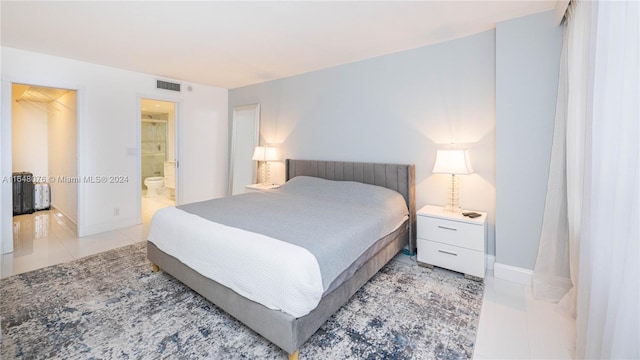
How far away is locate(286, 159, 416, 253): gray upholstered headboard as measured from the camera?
10.3 ft

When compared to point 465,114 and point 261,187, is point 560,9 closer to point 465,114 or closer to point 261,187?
point 465,114

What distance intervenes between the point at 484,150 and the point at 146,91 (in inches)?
189

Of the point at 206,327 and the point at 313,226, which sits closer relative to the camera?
the point at 206,327

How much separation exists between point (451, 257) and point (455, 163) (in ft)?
2.97

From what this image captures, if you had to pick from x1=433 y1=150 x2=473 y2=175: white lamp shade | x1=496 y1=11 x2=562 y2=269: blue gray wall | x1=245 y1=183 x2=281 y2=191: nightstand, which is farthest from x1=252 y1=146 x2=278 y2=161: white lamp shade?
x1=496 y1=11 x2=562 y2=269: blue gray wall

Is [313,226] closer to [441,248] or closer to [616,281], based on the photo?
[441,248]

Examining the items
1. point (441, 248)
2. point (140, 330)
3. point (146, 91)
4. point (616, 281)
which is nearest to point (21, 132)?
point (146, 91)

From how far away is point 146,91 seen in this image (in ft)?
14.2

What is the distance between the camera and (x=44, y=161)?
17.5 ft

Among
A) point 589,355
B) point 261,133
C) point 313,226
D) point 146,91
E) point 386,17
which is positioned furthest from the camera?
point 261,133

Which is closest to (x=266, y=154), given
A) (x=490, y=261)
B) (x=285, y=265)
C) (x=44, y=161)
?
(x=285, y=265)

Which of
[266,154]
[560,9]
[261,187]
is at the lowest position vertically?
[261,187]

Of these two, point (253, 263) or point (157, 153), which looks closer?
point (253, 263)

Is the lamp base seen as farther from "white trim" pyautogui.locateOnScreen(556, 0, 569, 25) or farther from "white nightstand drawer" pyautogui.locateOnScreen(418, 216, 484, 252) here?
"white trim" pyautogui.locateOnScreen(556, 0, 569, 25)
